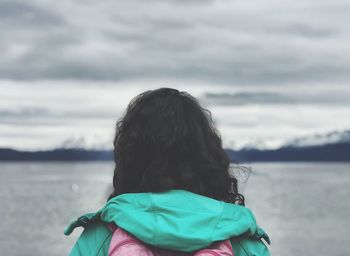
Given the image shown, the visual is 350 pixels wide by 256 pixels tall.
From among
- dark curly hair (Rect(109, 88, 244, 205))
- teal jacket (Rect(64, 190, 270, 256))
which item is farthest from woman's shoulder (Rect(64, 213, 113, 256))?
dark curly hair (Rect(109, 88, 244, 205))

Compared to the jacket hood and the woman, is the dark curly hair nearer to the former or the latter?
the woman

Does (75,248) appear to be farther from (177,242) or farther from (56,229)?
(56,229)

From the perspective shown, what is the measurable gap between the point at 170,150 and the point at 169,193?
0.60 ft

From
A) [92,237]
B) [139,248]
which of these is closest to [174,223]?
[139,248]

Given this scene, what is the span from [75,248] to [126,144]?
17.5 inches

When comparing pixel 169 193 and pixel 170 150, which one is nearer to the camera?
pixel 169 193

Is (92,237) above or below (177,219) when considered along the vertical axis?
below

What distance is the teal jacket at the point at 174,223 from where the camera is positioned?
293cm

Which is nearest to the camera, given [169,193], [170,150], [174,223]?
[174,223]

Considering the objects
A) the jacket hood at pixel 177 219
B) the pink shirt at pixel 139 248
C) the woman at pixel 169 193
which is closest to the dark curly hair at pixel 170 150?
the woman at pixel 169 193

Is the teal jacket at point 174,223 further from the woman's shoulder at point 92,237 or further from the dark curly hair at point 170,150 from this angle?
the dark curly hair at point 170,150

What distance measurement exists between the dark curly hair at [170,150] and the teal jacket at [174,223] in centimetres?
12

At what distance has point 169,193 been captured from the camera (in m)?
3.09

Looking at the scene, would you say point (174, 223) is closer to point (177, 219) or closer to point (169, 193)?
point (177, 219)
